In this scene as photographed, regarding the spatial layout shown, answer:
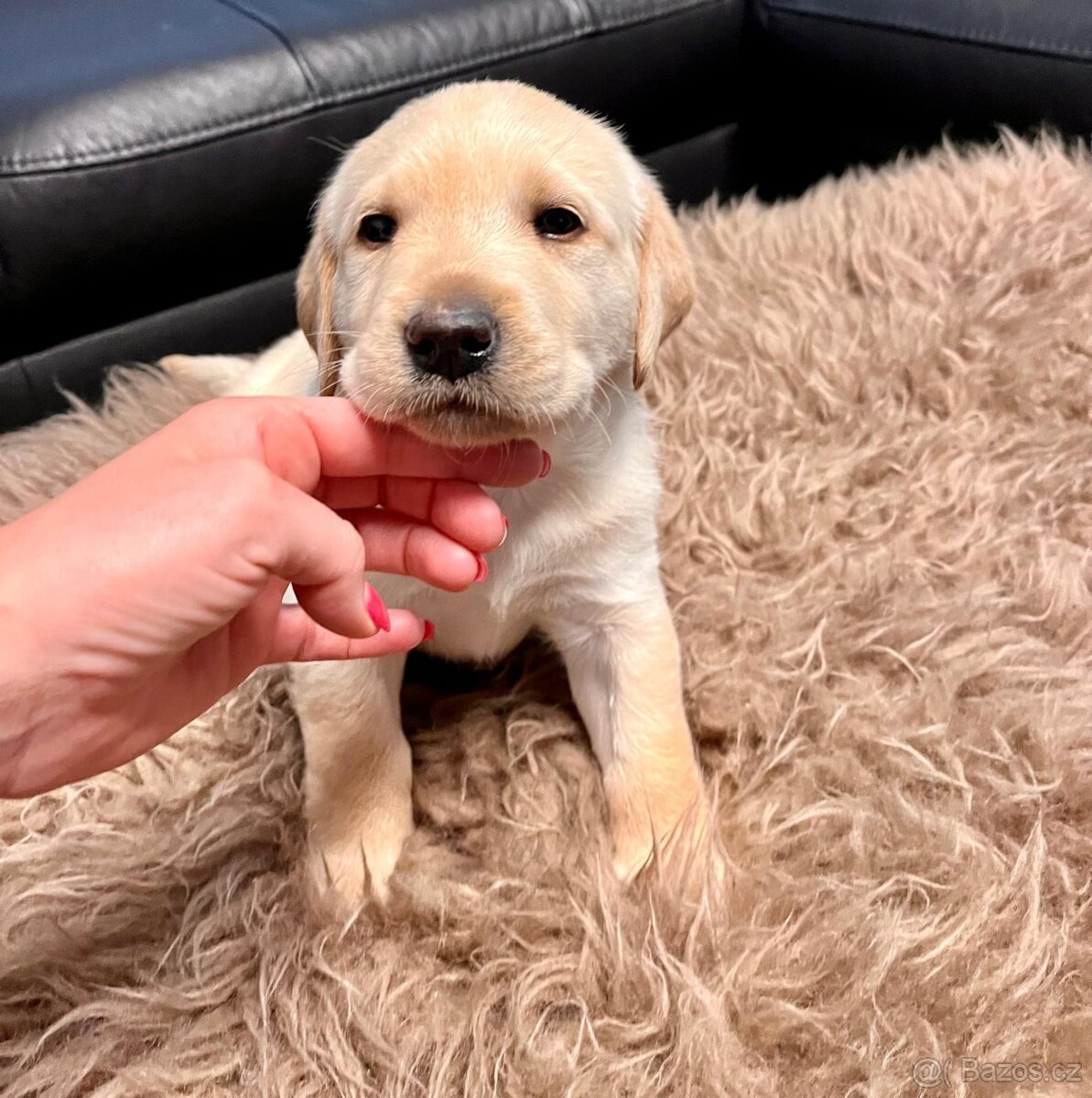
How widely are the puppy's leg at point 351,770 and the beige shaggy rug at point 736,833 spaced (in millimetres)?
51

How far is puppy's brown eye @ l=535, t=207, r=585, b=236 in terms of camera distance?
47.3 inches

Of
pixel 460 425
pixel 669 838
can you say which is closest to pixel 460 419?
pixel 460 425

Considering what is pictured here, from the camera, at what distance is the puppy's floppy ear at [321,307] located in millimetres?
1294

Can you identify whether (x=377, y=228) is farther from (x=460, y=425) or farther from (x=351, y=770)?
(x=351, y=770)

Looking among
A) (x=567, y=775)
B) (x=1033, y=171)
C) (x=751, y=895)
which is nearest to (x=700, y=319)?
(x=1033, y=171)

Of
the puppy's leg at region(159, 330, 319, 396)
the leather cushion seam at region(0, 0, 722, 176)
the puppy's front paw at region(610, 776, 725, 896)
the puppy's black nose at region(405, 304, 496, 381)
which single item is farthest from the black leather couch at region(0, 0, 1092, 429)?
the puppy's front paw at region(610, 776, 725, 896)

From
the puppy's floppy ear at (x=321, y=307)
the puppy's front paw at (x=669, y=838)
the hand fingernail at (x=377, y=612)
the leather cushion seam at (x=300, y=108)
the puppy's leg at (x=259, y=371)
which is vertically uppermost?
the puppy's floppy ear at (x=321, y=307)

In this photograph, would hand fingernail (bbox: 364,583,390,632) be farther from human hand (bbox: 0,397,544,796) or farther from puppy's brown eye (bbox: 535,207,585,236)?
puppy's brown eye (bbox: 535,207,585,236)

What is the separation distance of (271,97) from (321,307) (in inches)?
38.6

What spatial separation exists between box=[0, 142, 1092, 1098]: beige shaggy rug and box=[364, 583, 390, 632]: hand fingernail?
1.18 ft

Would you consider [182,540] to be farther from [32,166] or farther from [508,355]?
[32,166]

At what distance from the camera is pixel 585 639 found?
146cm

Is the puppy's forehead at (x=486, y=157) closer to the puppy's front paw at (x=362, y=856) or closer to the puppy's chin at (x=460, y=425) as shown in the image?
the puppy's chin at (x=460, y=425)

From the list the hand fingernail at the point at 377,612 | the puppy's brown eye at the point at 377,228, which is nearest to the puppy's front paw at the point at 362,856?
the hand fingernail at the point at 377,612
